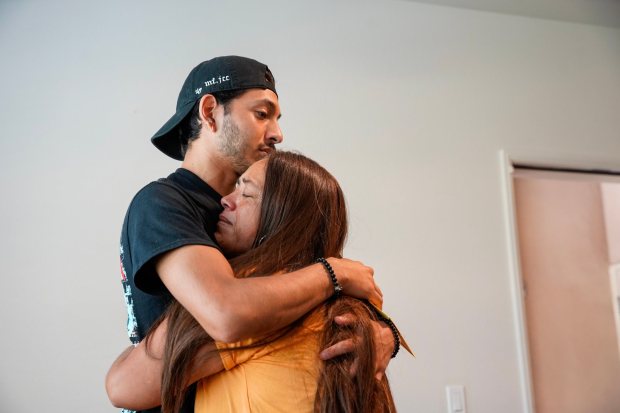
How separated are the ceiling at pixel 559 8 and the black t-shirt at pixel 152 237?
84.3 inches

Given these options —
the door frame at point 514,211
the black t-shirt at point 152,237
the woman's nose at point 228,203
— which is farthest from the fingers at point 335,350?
the door frame at point 514,211

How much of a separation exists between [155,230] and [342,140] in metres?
1.66

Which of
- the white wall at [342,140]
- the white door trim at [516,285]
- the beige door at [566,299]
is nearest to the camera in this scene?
the white wall at [342,140]

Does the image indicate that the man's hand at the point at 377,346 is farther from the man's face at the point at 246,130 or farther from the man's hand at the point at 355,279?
the man's face at the point at 246,130

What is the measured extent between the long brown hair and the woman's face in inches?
1.0

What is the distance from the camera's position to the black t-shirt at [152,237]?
3.56ft

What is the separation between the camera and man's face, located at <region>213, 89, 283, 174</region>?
151cm

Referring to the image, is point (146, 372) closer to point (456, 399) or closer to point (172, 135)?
point (172, 135)

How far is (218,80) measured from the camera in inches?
60.0

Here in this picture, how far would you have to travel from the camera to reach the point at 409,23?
9.70 ft

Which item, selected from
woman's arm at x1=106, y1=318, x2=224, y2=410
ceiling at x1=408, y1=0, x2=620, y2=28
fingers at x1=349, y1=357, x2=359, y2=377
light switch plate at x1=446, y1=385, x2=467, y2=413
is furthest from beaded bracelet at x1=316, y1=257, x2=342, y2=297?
ceiling at x1=408, y1=0, x2=620, y2=28

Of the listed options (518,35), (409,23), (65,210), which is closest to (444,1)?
(409,23)

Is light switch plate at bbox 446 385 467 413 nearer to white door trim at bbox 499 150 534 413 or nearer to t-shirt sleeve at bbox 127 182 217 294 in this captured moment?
white door trim at bbox 499 150 534 413

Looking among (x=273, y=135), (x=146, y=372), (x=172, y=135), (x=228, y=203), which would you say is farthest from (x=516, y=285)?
(x=146, y=372)
